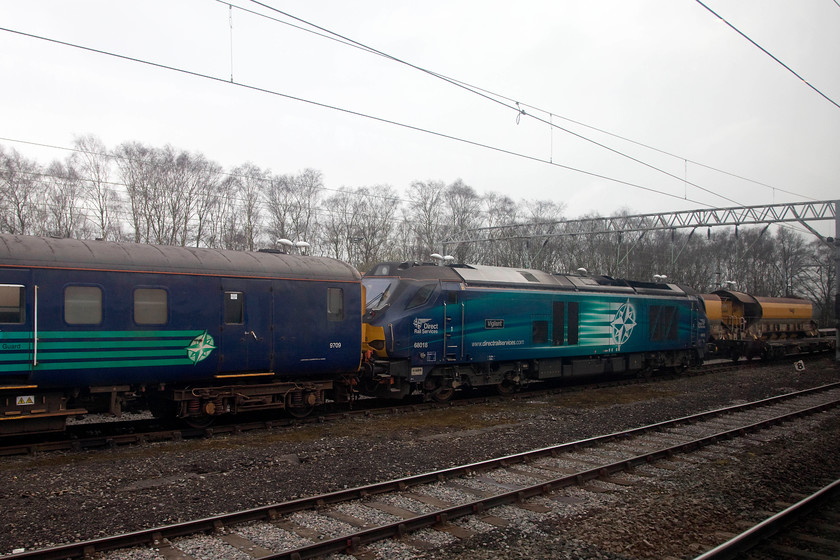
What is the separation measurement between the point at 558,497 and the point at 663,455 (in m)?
3.34

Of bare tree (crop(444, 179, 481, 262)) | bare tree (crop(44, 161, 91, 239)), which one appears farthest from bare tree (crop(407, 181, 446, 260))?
bare tree (crop(44, 161, 91, 239))

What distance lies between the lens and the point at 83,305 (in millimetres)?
10539

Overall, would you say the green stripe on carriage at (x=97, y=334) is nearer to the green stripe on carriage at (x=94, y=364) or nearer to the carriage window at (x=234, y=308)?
the green stripe on carriage at (x=94, y=364)

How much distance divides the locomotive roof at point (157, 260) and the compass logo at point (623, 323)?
35.1ft

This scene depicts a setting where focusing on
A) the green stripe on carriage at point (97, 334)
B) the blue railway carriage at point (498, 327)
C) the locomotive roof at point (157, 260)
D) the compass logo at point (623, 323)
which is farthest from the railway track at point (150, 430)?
the compass logo at point (623, 323)

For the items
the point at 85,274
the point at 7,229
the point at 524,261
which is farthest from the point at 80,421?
the point at 524,261

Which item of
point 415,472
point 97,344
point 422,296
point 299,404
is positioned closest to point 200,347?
point 97,344

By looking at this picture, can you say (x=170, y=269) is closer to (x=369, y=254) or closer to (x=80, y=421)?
(x=80, y=421)

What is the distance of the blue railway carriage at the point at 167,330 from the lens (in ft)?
32.8

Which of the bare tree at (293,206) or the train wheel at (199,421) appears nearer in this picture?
the train wheel at (199,421)

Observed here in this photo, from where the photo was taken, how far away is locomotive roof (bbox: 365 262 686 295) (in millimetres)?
16062

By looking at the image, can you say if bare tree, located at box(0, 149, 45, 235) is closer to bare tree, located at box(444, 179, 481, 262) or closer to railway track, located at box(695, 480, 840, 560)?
bare tree, located at box(444, 179, 481, 262)

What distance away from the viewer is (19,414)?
9953mm

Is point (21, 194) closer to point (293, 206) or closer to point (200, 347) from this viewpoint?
point (293, 206)
